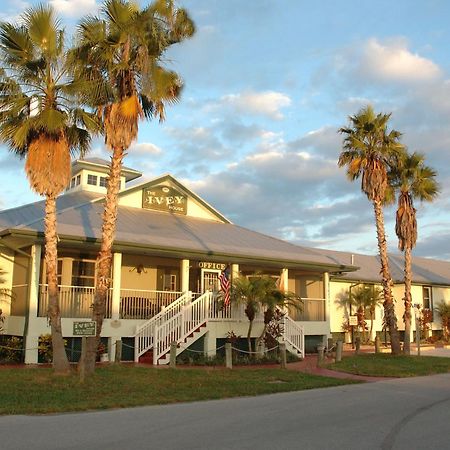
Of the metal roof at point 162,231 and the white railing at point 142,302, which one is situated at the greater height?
the metal roof at point 162,231

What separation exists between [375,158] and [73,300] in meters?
14.1

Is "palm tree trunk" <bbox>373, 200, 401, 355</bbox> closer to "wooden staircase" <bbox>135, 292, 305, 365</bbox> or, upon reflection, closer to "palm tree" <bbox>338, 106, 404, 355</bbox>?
"palm tree" <bbox>338, 106, 404, 355</bbox>

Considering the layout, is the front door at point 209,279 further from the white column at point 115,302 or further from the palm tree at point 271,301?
the white column at point 115,302

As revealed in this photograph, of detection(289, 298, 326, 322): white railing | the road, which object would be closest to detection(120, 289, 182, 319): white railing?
detection(289, 298, 326, 322): white railing

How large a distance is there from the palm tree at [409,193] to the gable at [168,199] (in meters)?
8.71

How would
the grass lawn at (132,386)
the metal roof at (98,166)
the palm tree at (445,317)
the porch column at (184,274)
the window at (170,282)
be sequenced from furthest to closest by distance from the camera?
the palm tree at (445,317)
the metal roof at (98,166)
the window at (170,282)
the porch column at (184,274)
the grass lawn at (132,386)

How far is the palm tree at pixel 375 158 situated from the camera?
24797 mm

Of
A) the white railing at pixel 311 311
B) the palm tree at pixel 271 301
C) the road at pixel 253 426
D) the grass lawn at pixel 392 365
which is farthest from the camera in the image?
the white railing at pixel 311 311

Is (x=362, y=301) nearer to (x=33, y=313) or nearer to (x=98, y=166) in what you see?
(x=98, y=166)

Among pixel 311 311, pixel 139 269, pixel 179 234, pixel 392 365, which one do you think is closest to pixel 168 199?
pixel 179 234

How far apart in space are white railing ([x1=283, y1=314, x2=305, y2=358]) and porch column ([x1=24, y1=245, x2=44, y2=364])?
9578mm

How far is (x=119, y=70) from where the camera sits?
52.9 feet

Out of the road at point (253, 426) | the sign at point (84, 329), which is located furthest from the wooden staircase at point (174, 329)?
the road at point (253, 426)

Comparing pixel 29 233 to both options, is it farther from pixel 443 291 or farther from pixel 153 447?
pixel 443 291
